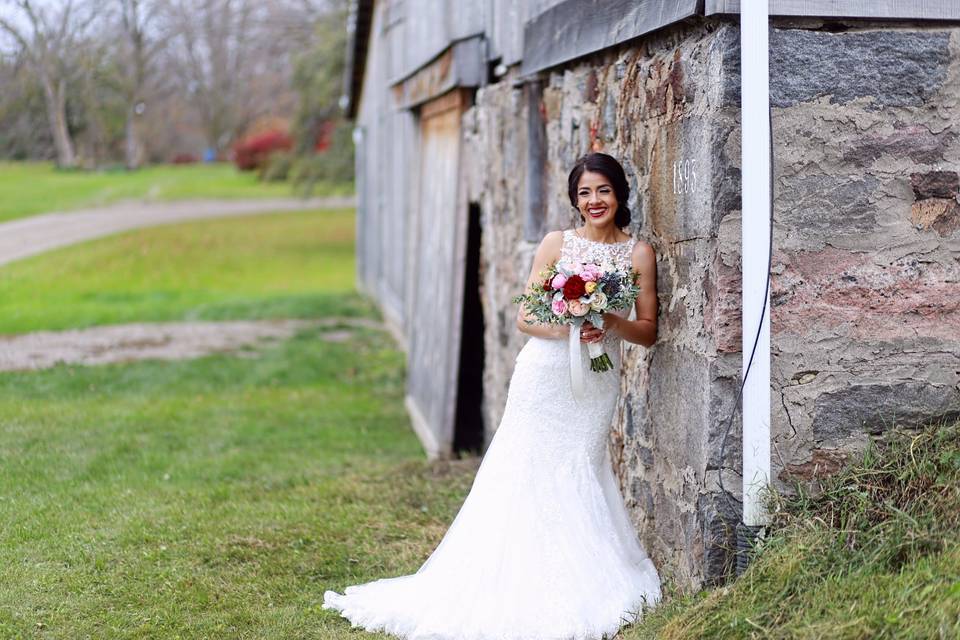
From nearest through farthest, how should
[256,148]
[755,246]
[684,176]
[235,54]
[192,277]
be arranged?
[755,246] < [684,176] < [192,277] < [235,54] < [256,148]

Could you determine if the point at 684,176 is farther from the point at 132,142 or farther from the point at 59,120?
the point at 132,142

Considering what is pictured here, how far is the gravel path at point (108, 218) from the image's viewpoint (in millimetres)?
22078

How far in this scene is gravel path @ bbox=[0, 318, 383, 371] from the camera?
12.1 meters

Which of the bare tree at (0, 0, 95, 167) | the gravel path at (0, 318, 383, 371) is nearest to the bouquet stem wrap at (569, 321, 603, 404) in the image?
the gravel path at (0, 318, 383, 371)

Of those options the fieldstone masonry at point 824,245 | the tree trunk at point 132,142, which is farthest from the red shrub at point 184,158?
the fieldstone masonry at point 824,245

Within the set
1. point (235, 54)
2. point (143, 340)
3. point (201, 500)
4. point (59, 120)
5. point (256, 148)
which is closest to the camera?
point (201, 500)

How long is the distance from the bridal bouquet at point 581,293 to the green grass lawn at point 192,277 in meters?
10.9

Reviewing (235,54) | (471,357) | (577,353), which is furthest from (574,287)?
(235,54)

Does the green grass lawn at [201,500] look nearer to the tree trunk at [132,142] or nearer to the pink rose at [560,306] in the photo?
the pink rose at [560,306]

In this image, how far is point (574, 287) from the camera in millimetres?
4383

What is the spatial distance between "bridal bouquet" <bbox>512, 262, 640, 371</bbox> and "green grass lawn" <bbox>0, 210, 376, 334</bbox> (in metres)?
10.9

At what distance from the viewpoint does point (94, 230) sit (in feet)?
84.7

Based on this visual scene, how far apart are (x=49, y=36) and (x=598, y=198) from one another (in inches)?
573

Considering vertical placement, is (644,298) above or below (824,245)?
below
